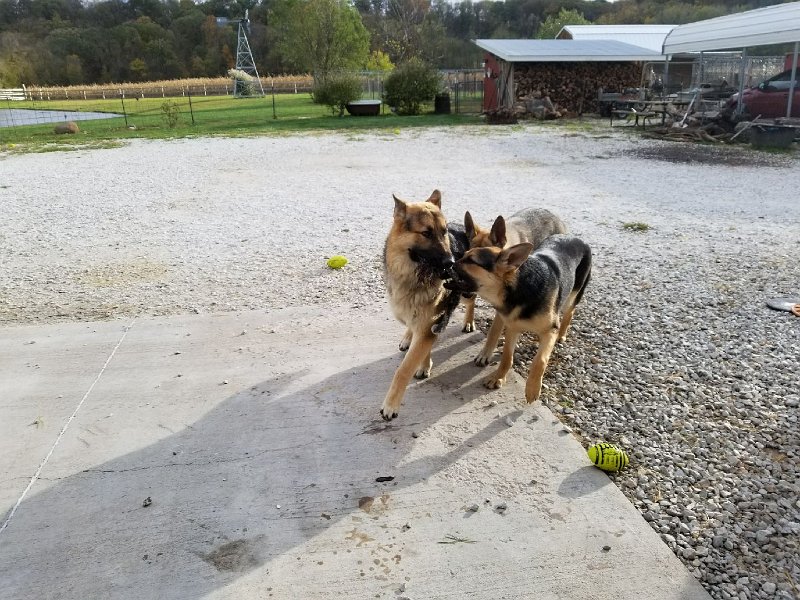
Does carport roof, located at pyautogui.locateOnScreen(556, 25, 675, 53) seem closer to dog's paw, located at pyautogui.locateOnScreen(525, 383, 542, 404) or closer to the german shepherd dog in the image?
the german shepherd dog

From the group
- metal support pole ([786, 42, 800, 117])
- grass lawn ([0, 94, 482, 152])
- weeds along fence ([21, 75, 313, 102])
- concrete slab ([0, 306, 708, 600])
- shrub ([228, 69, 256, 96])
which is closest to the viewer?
concrete slab ([0, 306, 708, 600])

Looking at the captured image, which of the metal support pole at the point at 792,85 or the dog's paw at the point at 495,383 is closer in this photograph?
the dog's paw at the point at 495,383

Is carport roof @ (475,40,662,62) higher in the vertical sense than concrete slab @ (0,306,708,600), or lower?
higher

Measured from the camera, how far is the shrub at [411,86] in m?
30.4

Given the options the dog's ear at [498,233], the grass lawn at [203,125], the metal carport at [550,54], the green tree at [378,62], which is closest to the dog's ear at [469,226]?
the dog's ear at [498,233]

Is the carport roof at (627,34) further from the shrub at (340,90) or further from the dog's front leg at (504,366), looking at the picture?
the dog's front leg at (504,366)

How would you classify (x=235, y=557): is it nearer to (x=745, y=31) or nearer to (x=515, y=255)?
(x=515, y=255)

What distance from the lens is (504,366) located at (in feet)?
14.2

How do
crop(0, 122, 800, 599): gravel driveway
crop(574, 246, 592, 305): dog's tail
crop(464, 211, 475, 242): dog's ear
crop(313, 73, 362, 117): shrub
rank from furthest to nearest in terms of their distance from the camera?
crop(313, 73, 362, 117): shrub, crop(574, 246, 592, 305): dog's tail, crop(464, 211, 475, 242): dog's ear, crop(0, 122, 800, 599): gravel driveway

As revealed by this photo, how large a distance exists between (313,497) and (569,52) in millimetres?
30877

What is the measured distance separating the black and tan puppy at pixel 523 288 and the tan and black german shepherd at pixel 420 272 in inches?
8.5

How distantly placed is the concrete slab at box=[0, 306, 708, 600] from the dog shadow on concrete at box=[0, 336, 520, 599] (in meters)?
0.01

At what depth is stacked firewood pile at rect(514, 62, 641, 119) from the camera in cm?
2888

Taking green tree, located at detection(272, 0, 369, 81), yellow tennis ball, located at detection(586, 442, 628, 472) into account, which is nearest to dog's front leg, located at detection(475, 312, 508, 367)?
yellow tennis ball, located at detection(586, 442, 628, 472)
